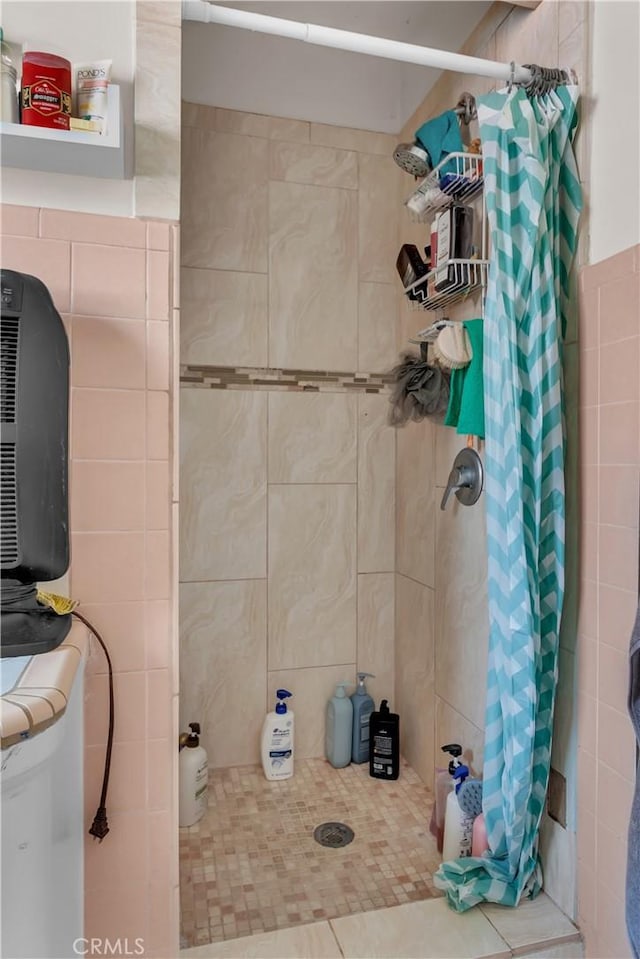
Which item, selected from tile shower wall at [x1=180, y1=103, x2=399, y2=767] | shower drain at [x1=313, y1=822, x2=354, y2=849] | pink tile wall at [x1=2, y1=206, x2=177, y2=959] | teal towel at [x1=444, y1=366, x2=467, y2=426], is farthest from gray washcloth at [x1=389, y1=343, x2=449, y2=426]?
shower drain at [x1=313, y1=822, x2=354, y2=849]

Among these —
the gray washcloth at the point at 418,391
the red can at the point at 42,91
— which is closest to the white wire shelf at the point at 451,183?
the gray washcloth at the point at 418,391

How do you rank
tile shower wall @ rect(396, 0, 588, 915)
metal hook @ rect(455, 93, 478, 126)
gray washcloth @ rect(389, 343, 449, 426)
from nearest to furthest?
tile shower wall @ rect(396, 0, 588, 915)
metal hook @ rect(455, 93, 478, 126)
gray washcloth @ rect(389, 343, 449, 426)

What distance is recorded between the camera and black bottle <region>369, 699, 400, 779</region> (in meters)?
1.93

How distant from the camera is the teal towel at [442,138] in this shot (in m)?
1.57

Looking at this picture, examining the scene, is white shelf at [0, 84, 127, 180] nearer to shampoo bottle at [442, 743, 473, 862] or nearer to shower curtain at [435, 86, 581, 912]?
shower curtain at [435, 86, 581, 912]

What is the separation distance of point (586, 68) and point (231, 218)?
3.61 feet

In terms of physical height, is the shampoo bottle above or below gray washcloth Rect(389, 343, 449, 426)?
below

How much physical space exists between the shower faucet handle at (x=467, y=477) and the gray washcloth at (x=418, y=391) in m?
0.16

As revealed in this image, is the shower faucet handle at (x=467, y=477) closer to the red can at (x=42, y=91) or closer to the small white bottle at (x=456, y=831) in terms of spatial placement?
the small white bottle at (x=456, y=831)

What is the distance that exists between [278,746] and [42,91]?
1.80m

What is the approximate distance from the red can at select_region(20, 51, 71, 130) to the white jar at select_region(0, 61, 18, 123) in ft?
0.08

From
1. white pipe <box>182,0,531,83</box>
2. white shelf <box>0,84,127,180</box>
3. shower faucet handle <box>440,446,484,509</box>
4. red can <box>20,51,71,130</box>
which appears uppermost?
white pipe <box>182,0,531,83</box>

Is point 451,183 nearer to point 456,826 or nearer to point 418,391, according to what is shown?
point 418,391

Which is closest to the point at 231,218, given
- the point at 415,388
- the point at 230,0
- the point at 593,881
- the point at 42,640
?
the point at 230,0
